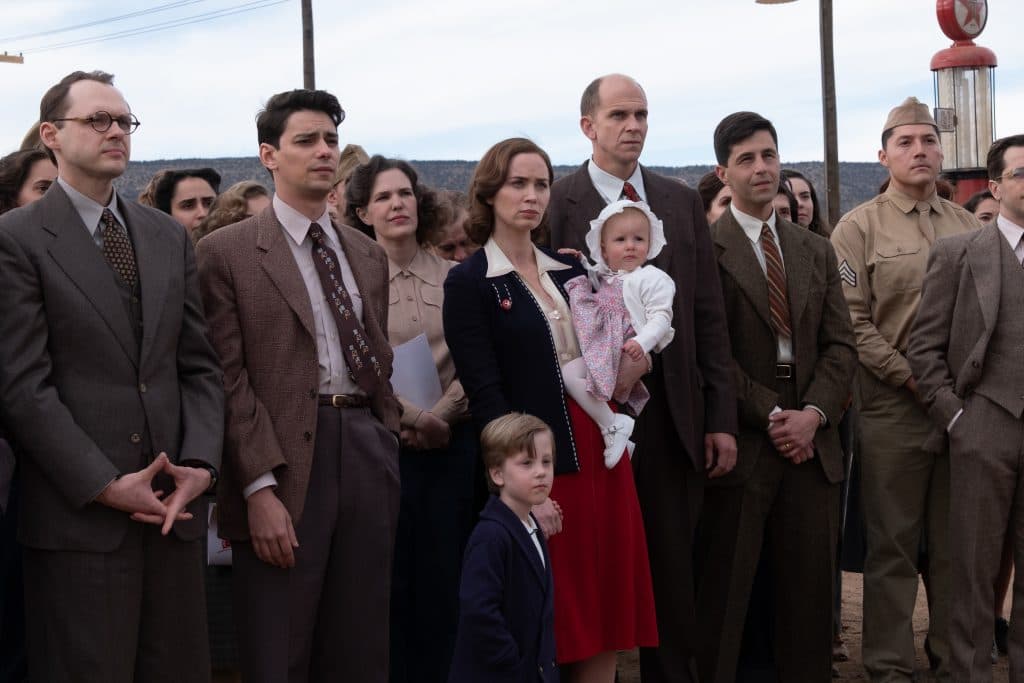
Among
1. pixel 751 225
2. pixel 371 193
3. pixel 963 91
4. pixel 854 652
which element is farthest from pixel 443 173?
pixel 751 225

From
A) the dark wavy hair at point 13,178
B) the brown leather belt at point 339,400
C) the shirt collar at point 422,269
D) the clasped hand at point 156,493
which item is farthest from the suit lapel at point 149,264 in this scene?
the shirt collar at point 422,269

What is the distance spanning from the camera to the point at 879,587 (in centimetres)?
603

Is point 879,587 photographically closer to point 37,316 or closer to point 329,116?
point 329,116

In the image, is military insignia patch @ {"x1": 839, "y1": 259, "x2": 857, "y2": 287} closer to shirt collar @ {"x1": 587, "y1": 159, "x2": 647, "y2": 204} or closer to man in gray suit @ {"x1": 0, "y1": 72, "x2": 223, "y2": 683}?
shirt collar @ {"x1": 587, "y1": 159, "x2": 647, "y2": 204}

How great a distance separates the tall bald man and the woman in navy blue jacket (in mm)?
385

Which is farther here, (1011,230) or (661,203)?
(1011,230)

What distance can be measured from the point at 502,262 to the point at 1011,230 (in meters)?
2.27

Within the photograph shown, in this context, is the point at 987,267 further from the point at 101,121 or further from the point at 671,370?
the point at 101,121

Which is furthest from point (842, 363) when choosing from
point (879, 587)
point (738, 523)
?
point (879, 587)

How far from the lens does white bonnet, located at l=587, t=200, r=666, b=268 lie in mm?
4863

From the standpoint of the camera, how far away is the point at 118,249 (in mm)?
3912

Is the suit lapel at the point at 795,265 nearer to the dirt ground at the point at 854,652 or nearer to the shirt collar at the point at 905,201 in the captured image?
the shirt collar at the point at 905,201

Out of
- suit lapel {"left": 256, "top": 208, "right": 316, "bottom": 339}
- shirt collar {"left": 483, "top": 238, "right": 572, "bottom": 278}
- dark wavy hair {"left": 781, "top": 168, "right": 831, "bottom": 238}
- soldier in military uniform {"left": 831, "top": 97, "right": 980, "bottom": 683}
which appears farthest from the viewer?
dark wavy hair {"left": 781, "top": 168, "right": 831, "bottom": 238}

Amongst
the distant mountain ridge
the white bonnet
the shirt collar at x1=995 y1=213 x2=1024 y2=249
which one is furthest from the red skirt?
the distant mountain ridge
